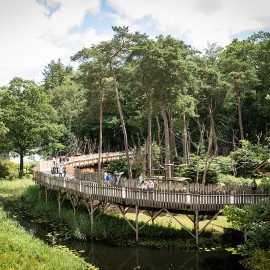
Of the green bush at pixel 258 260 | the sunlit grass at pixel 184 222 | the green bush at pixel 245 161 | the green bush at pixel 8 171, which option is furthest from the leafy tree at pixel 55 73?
the green bush at pixel 258 260

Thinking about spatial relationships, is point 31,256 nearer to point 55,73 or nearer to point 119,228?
point 119,228

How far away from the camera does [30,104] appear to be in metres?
44.2

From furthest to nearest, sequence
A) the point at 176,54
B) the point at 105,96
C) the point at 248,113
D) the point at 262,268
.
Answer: the point at 248,113
the point at 105,96
the point at 176,54
the point at 262,268

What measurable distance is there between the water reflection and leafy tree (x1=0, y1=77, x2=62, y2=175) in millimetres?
25003

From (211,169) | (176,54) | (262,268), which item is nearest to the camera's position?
(262,268)

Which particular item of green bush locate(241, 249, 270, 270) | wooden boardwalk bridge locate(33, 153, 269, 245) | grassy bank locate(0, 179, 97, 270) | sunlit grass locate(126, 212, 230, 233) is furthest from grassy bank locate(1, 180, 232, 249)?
green bush locate(241, 249, 270, 270)

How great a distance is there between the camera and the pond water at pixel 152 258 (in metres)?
17.9

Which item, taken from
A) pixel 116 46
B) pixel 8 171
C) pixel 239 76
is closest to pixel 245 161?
pixel 239 76

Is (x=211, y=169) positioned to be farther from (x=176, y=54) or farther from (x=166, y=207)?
(x=166, y=207)

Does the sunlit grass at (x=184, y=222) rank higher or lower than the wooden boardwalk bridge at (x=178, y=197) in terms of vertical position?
lower

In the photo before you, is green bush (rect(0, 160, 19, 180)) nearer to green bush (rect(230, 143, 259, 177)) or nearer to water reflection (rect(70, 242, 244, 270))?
water reflection (rect(70, 242, 244, 270))

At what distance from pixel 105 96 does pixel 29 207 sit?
14.2 m

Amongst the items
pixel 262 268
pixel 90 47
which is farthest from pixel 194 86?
pixel 262 268

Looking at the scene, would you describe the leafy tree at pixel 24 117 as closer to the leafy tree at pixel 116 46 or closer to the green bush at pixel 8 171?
the green bush at pixel 8 171
